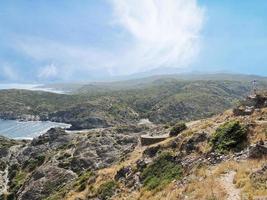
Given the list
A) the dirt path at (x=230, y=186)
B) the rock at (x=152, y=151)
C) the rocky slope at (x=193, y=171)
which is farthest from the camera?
the rock at (x=152, y=151)

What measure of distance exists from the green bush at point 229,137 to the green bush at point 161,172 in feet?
11.5

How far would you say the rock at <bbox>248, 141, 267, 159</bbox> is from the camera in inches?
1065

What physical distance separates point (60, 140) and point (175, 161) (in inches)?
3450

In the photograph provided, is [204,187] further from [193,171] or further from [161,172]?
[161,172]

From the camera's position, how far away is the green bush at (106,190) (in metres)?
39.6

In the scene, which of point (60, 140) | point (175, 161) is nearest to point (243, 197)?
point (175, 161)

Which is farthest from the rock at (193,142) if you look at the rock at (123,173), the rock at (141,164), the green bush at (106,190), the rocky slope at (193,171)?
the green bush at (106,190)

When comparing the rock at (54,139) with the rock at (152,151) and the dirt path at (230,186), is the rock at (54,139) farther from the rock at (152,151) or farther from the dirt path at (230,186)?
the dirt path at (230,186)

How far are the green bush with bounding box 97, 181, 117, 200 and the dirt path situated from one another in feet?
52.3

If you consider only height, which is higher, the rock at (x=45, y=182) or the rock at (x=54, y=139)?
the rock at (x=45, y=182)

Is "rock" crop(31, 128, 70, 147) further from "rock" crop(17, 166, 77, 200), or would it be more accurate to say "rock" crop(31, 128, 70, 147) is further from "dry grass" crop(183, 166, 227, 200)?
"dry grass" crop(183, 166, 227, 200)

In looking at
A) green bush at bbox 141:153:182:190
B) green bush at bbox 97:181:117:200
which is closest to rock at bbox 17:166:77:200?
green bush at bbox 97:181:117:200

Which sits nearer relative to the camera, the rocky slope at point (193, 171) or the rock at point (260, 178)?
the rock at point (260, 178)

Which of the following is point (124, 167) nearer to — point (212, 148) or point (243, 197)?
A: point (212, 148)
